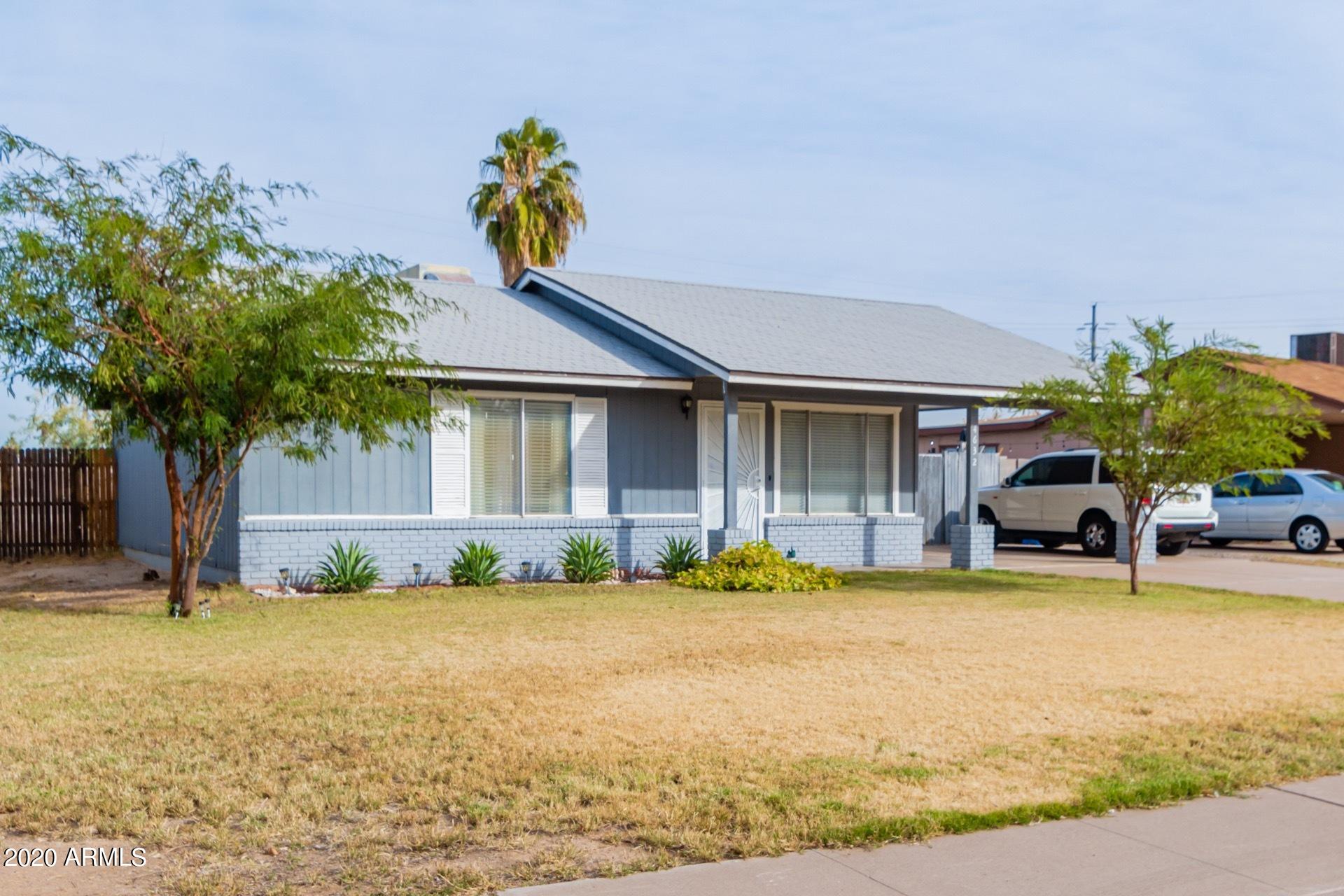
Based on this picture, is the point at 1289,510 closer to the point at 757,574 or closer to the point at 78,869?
the point at 757,574

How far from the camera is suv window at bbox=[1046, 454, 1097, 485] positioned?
2333 centimetres

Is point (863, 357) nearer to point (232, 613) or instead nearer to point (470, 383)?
point (470, 383)

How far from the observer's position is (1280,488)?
23969mm

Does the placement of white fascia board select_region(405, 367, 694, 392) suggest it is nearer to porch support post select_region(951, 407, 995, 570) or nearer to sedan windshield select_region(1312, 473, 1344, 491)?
porch support post select_region(951, 407, 995, 570)

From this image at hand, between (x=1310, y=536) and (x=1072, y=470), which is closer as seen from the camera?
(x=1072, y=470)

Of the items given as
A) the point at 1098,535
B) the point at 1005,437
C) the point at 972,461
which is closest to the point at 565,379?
the point at 972,461

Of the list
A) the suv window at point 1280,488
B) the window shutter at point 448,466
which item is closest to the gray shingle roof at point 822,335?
the window shutter at point 448,466

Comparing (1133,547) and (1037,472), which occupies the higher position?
(1037,472)

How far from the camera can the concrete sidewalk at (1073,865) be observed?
16.2 feet

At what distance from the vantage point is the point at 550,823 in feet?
18.5

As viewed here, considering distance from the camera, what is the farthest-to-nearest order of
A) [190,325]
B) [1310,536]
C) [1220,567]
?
[1310,536] < [1220,567] < [190,325]

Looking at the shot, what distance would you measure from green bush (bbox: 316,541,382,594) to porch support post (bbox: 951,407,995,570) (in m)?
8.63

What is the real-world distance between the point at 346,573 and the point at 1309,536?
58.0ft

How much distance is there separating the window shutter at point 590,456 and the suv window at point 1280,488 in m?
13.1
